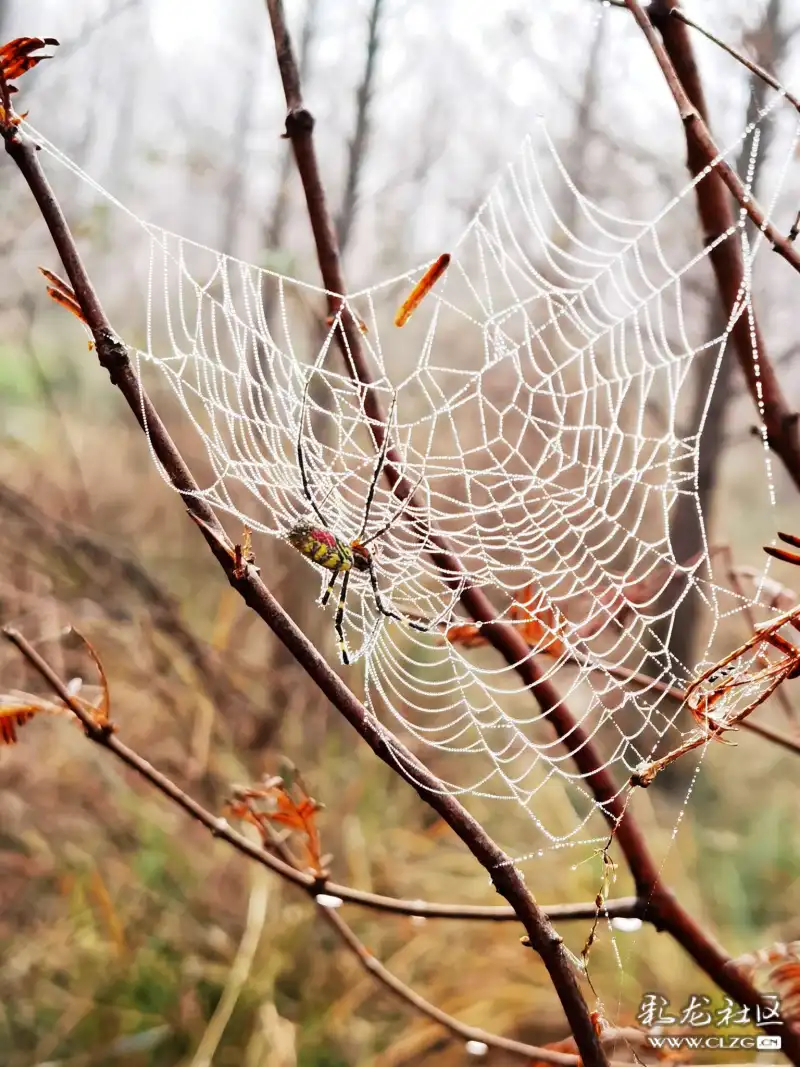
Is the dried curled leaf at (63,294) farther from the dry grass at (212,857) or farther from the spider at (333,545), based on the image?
the dry grass at (212,857)

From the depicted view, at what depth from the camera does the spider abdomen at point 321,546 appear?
1.22 ft

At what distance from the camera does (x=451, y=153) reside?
1496mm

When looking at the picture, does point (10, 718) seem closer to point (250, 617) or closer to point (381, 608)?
point (381, 608)

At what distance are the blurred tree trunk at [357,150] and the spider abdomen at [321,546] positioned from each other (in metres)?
1.02

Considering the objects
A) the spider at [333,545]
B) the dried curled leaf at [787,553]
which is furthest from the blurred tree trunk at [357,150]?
the dried curled leaf at [787,553]

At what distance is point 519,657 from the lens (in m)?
0.46

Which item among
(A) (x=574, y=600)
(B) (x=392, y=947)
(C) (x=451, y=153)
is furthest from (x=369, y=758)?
(C) (x=451, y=153)

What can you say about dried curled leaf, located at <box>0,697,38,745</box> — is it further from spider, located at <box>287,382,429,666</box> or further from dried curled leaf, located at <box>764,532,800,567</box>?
dried curled leaf, located at <box>764,532,800,567</box>

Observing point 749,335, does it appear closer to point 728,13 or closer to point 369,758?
point 728,13

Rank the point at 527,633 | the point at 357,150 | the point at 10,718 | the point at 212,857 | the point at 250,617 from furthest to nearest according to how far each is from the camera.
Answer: the point at 250,617 < the point at 357,150 < the point at 212,857 < the point at 527,633 < the point at 10,718

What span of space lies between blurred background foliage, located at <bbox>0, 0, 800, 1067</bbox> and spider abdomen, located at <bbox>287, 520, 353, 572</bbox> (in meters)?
0.72

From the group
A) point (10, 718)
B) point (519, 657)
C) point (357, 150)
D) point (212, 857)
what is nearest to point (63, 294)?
point (10, 718)

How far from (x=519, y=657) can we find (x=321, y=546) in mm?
148

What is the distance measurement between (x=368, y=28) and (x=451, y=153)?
28cm
